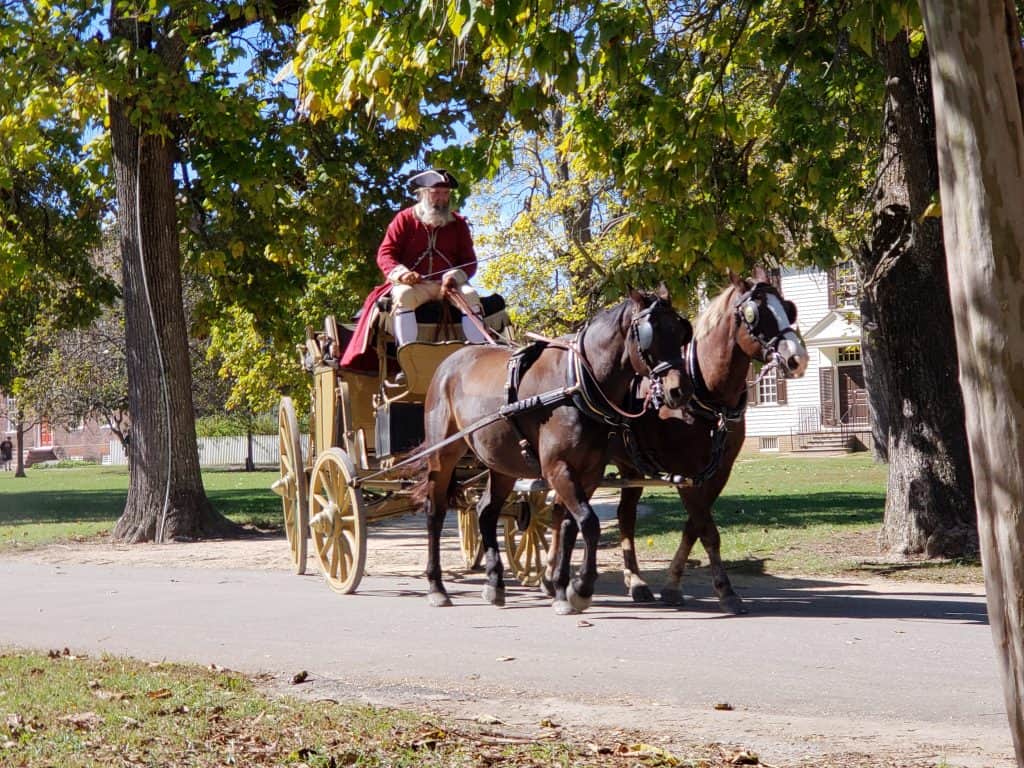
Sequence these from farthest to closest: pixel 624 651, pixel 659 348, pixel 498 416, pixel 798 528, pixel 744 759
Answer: pixel 798 528 → pixel 498 416 → pixel 659 348 → pixel 624 651 → pixel 744 759

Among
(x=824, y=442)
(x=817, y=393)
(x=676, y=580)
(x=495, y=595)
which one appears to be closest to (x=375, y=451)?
(x=495, y=595)

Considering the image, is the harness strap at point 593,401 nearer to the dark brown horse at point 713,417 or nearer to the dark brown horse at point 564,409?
the dark brown horse at point 564,409

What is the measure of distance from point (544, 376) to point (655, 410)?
2.81ft

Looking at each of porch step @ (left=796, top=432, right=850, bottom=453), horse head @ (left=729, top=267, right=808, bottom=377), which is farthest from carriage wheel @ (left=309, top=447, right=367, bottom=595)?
porch step @ (left=796, top=432, right=850, bottom=453)

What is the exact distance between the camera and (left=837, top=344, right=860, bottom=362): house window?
5004 centimetres

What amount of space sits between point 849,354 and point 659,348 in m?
44.1

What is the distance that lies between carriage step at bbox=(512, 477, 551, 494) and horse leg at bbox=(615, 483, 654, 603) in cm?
94

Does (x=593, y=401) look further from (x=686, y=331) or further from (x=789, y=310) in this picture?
(x=789, y=310)

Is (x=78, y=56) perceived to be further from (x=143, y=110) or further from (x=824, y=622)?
(x=824, y=622)

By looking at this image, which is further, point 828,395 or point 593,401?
point 828,395

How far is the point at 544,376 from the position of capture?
9766mm

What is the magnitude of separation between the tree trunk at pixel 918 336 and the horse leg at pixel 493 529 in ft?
14.5

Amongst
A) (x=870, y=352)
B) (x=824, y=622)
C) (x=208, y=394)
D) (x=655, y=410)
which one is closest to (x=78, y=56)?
(x=655, y=410)

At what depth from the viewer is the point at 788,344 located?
8.90 meters
